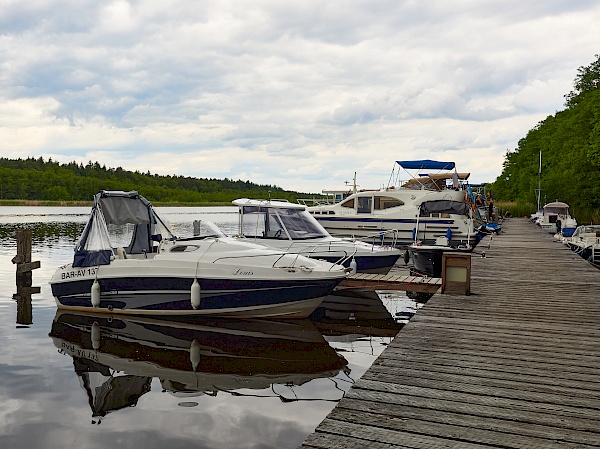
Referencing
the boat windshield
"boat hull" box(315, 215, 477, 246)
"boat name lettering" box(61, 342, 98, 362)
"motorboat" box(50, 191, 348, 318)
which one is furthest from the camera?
"boat hull" box(315, 215, 477, 246)

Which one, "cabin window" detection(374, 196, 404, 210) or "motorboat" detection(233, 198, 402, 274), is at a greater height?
"cabin window" detection(374, 196, 404, 210)

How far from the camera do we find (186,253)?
11.4 metres

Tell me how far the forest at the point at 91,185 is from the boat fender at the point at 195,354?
98703 millimetres

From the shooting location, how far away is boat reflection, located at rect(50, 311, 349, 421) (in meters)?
8.16

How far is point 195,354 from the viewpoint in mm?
9719

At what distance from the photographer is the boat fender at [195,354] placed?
9227 millimetres

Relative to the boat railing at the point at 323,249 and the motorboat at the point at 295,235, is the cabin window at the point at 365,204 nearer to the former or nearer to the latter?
the motorboat at the point at 295,235

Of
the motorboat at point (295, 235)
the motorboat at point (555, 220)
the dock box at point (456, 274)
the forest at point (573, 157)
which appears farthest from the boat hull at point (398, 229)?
the forest at point (573, 157)

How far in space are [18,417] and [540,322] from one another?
738 centimetres

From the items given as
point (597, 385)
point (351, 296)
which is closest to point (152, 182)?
point (351, 296)

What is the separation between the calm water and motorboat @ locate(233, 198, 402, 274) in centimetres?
161

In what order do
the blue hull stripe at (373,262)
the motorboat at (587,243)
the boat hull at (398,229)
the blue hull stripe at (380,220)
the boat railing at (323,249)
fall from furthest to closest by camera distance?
the blue hull stripe at (380,220) → the boat hull at (398,229) → the motorboat at (587,243) → the blue hull stripe at (373,262) → the boat railing at (323,249)

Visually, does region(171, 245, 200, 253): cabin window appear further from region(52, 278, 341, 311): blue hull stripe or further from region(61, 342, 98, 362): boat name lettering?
region(61, 342, 98, 362): boat name lettering

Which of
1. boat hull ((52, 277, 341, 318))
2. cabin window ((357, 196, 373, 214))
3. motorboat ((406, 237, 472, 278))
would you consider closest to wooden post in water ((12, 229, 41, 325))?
boat hull ((52, 277, 341, 318))
